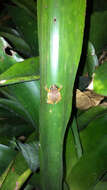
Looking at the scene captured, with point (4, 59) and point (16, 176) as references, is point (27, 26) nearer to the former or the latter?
point (4, 59)

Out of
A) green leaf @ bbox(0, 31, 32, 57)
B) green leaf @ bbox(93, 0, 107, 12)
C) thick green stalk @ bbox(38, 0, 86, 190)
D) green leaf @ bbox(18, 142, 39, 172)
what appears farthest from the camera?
green leaf @ bbox(93, 0, 107, 12)

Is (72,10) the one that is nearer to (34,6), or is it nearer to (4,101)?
(4,101)

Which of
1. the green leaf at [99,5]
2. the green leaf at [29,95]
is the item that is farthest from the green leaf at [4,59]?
the green leaf at [99,5]

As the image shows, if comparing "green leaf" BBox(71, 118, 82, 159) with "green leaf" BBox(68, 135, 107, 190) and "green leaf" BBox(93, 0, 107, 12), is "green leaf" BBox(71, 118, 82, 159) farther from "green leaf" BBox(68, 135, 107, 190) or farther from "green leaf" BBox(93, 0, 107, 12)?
"green leaf" BBox(93, 0, 107, 12)

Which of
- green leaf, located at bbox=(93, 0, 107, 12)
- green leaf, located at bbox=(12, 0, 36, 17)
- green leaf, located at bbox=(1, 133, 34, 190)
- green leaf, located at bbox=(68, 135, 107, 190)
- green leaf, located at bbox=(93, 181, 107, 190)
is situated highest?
green leaf, located at bbox=(12, 0, 36, 17)

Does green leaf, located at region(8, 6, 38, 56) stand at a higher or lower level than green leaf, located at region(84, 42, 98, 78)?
higher

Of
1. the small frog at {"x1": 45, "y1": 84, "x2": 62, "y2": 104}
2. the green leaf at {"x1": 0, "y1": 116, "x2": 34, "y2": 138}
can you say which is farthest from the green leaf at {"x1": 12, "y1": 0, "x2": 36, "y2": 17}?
the small frog at {"x1": 45, "y1": 84, "x2": 62, "y2": 104}

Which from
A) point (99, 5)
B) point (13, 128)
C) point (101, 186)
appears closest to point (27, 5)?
point (99, 5)
